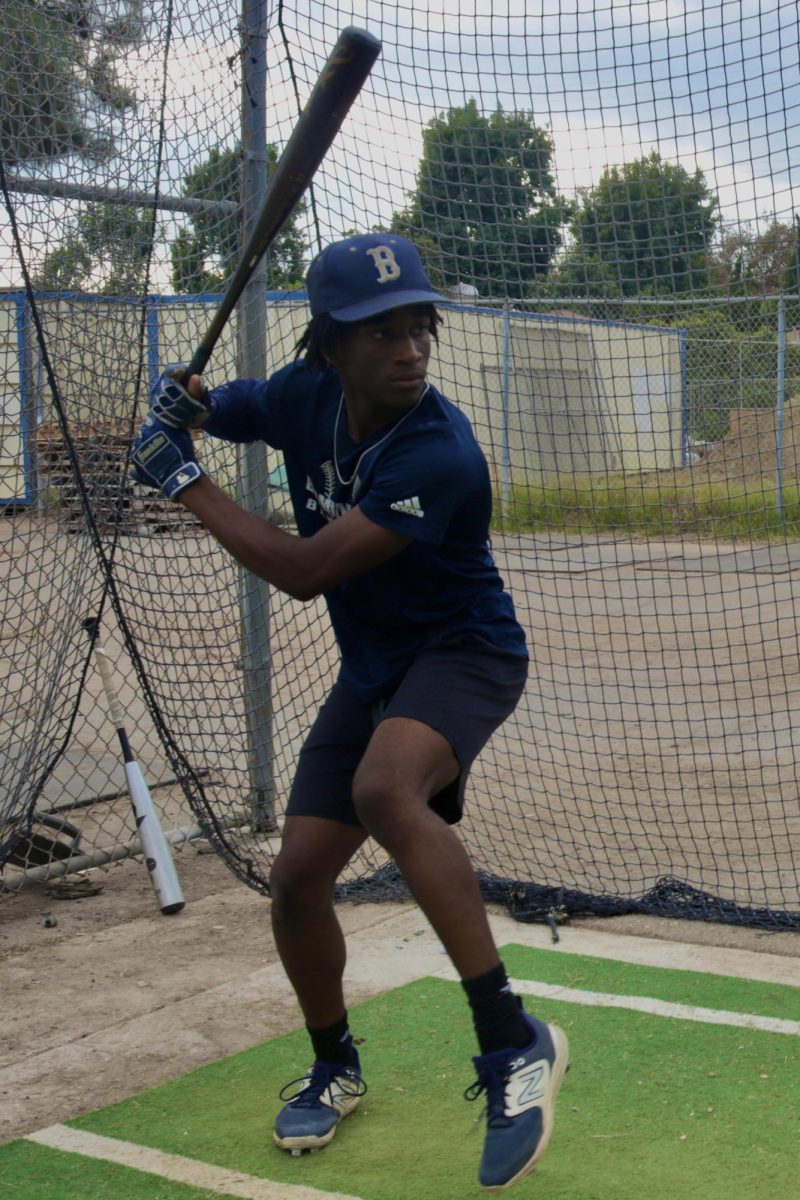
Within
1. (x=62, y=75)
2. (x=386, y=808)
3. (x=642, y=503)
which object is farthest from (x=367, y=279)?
(x=642, y=503)

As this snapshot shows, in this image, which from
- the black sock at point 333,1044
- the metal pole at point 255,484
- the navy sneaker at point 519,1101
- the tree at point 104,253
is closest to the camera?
the navy sneaker at point 519,1101

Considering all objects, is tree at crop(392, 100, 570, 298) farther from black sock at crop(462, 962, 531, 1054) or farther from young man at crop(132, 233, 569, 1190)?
black sock at crop(462, 962, 531, 1054)

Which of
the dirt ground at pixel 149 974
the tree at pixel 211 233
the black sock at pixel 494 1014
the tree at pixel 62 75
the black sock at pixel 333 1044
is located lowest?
the dirt ground at pixel 149 974

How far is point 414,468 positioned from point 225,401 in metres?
0.68

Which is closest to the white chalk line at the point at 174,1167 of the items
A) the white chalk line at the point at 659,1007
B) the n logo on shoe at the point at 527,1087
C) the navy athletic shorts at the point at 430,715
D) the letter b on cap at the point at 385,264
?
the n logo on shoe at the point at 527,1087

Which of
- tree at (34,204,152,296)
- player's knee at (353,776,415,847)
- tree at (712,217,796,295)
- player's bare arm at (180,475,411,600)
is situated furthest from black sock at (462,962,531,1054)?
tree at (712,217,796,295)

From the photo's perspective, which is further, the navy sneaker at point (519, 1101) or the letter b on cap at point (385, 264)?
the letter b on cap at point (385, 264)

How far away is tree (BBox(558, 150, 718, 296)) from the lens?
526cm

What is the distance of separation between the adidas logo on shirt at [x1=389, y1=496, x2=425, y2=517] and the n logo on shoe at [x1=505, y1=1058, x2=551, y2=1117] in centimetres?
106

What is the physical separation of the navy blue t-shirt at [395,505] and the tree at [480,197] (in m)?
2.30

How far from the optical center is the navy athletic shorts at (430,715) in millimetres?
2795

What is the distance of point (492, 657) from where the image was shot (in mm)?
2930

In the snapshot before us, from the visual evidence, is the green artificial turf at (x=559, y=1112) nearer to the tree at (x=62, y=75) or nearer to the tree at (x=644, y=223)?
the tree at (x=644, y=223)

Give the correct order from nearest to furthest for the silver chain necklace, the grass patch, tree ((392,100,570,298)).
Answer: the silver chain necklace < tree ((392,100,570,298)) < the grass patch
